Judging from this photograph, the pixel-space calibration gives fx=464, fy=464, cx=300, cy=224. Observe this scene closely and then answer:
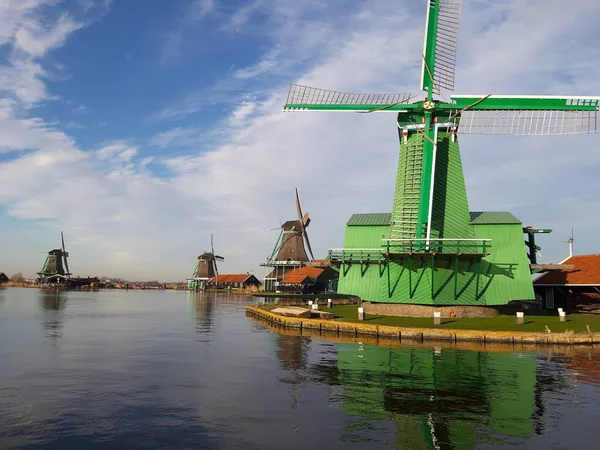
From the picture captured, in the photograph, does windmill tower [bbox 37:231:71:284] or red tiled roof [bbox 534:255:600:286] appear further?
windmill tower [bbox 37:231:71:284]

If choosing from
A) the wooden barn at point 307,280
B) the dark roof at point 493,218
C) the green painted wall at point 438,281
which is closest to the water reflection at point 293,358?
the green painted wall at point 438,281

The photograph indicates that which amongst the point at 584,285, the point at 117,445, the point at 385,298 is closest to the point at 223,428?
the point at 117,445

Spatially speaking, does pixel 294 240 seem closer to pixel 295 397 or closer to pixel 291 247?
pixel 291 247

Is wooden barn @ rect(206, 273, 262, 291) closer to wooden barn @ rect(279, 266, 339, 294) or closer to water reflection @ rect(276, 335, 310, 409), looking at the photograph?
wooden barn @ rect(279, 266, 339, 294)

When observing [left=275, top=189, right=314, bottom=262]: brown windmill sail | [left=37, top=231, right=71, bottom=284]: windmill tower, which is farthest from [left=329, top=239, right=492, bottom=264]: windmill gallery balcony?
[left=37, top=231, right=71, bottom=284]: windmill tower

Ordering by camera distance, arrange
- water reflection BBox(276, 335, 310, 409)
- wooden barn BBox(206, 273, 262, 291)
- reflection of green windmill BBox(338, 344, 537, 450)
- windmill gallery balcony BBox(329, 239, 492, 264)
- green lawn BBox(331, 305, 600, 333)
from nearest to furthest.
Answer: reflection of green windmill BBox(338, 344, 537, 450) → water reflection BBox(276, 335, 310, 409) → green lawn BBox(331, 305, 600, 333) → windmill gallery balcony BBox(329, 239, 492, 264) → wooden barn BBox(206, 273, 262, 291)

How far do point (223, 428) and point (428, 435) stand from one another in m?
5.53

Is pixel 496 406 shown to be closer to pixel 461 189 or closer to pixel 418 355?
pixel 418 355

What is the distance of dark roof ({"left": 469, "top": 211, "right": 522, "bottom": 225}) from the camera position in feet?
132

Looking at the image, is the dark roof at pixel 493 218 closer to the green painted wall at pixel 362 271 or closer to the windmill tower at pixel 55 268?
the green painted wall at pixel 362 271

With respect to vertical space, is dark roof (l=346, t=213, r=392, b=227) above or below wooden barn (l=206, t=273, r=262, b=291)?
above

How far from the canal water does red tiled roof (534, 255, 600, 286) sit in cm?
1784

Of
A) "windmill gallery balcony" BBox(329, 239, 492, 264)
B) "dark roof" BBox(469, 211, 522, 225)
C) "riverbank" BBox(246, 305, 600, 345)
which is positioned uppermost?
"dark roof" BBox(469, 211, 522, 225)

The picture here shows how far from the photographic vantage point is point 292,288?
97.9 metres
